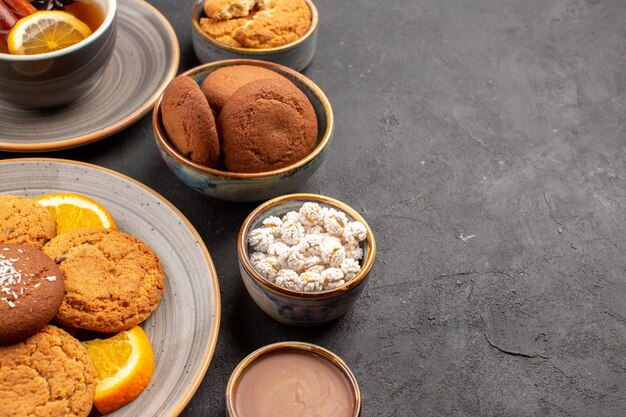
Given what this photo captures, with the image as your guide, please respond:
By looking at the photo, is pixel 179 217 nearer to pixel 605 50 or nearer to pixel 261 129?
pixel 261 129

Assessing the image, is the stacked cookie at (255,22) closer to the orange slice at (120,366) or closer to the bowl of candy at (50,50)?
the bowl of candy at (50,50)

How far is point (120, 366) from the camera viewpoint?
170 centimetres

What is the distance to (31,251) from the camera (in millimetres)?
1759

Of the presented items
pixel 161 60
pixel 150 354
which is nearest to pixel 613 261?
pixel 150 354

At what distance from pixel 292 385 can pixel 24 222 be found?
2.72 ft

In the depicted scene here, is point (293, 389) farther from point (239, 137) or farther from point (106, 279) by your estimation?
point (239, 137)

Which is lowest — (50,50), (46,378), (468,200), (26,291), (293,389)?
(468,200)

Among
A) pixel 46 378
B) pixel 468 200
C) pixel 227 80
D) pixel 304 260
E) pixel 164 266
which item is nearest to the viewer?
pixel 46 378

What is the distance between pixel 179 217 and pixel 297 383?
0.59m

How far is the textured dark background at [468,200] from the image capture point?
6.24 feet

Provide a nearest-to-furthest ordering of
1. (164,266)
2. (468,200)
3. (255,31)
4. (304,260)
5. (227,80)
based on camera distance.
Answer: (304,260), (164,266), (227,80), (468,200), (255,31)

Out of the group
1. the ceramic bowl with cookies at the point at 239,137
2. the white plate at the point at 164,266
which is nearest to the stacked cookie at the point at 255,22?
the ceramic bowl with cookies at the point at 239,137

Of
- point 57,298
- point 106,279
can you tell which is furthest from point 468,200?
point 57,298

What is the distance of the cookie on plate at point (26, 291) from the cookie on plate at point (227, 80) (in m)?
0.67
